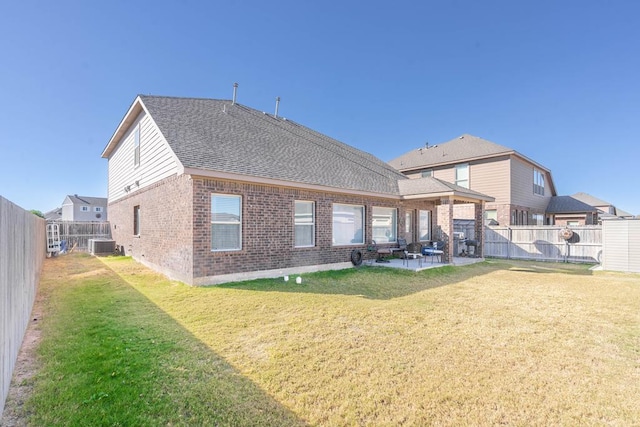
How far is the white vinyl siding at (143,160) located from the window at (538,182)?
966 inches

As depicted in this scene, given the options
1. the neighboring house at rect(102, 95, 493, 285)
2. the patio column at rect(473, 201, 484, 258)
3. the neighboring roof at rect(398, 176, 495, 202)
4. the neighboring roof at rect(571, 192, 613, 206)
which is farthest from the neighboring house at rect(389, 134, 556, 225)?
the neighboring roof at rect(571, 192, 613, 206)

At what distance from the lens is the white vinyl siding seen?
9195 millimetres

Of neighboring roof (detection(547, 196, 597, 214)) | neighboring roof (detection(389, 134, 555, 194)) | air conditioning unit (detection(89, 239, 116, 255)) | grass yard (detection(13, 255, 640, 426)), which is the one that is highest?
neighboring roof (detection(389, 134, 555, 194))

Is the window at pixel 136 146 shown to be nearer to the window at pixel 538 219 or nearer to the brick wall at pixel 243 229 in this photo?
the brick wall at pixel 243 229

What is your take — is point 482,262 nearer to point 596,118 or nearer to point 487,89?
point 487,89

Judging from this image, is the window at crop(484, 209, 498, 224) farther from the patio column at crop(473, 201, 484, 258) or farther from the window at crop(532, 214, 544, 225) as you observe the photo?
the patio column at crop(473, 201, 484, 258)

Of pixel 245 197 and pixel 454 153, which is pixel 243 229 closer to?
pixel 245 197

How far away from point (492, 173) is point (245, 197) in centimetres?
1722

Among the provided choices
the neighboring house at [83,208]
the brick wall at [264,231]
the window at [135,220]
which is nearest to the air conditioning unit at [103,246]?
the window at [135,220]

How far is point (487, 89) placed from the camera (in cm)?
1794

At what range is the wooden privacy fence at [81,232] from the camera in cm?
1850

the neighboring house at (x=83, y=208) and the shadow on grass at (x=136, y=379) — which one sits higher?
the neighboring house at (x=83, y=208)

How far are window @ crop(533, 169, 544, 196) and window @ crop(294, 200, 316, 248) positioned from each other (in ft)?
66.7

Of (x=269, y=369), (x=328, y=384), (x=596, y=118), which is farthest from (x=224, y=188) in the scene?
(x=596, y=118)
